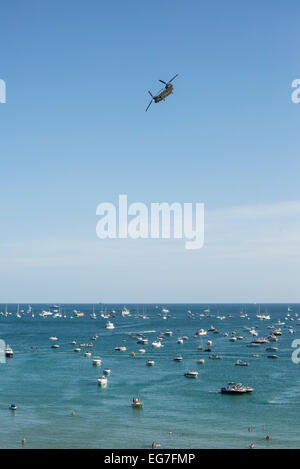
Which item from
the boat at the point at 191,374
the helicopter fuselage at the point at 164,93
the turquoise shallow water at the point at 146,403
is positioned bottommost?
the turquoise shallow water at the point at 146,403

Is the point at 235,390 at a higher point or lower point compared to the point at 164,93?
lower

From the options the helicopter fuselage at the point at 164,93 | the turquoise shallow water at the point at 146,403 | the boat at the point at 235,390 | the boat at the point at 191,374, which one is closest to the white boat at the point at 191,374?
the boat at the point at 191,374

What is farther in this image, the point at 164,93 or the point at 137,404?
the point at 137,404

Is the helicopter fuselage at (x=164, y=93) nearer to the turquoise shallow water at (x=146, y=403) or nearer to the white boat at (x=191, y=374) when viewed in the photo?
the turquoise shallow water at (x=146, y=403)

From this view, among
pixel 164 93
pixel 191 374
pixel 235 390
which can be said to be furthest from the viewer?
pixel 191 374

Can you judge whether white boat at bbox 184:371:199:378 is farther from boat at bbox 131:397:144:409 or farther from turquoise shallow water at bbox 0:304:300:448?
boat at bbox 131:397:144:409

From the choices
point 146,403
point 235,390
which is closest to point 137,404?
point 146,403

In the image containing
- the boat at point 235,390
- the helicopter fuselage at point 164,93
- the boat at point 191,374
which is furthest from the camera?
the boat at point 191,374

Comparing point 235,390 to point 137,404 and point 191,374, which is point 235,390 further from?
point 137,404

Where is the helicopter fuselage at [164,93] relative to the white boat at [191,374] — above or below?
above

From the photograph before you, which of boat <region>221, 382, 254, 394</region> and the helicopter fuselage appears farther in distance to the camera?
boat <region>221, 382, 254, 394</region>

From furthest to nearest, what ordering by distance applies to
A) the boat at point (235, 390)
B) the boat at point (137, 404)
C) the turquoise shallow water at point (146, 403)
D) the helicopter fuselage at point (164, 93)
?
the boat at point (235, 390) → the boat at point (137, 404) → the turquoise shallow water at point (146, 403) → the helicopter fuselage at point (164, 93)

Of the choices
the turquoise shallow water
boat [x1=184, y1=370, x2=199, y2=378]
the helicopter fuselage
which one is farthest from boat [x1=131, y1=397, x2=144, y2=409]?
the helicopter fuselage
